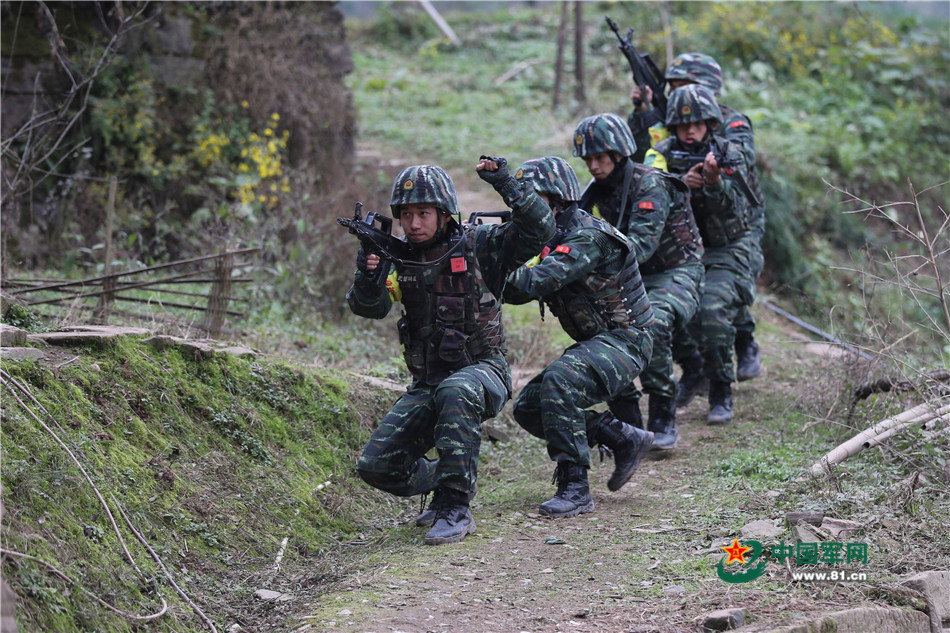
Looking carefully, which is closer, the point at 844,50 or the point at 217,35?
the point at 217,35

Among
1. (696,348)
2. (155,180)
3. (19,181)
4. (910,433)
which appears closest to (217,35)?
(155,180)

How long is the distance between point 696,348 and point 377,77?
13.6 meters

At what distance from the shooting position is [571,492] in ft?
18.0

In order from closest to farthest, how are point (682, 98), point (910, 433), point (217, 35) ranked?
point (910, 433) < point (682, 98) < point (217, 35)

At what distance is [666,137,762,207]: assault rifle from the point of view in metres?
7.44

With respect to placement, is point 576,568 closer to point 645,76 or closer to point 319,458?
point 319,458

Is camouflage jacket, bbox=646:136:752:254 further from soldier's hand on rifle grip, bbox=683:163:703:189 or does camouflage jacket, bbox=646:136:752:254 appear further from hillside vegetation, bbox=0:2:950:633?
hillside vegetation, bbox=0:2:950:633

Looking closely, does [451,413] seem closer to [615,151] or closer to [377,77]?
[615,151]

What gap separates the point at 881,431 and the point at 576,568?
2277 mm

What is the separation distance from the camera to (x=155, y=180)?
33.3 feet

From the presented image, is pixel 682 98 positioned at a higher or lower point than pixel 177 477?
higher

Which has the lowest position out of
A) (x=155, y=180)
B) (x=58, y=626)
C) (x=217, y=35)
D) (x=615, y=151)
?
(x=58, y=626)
